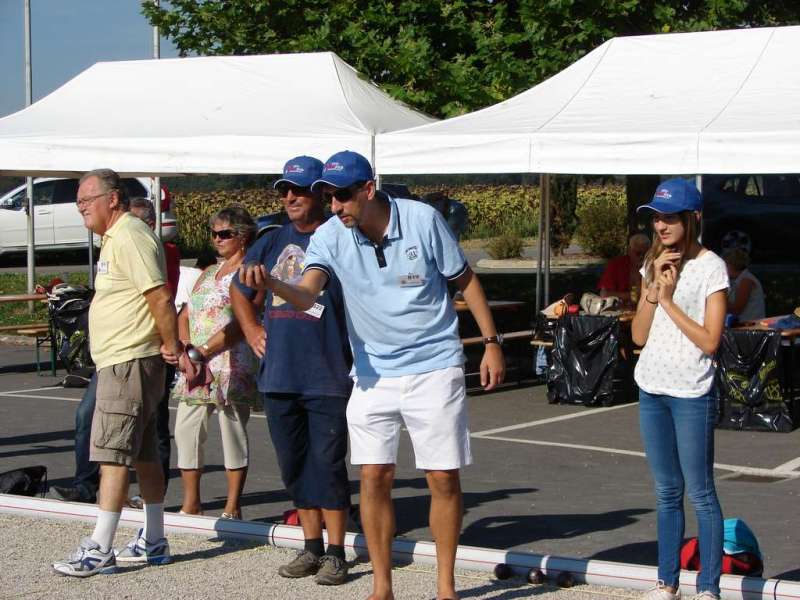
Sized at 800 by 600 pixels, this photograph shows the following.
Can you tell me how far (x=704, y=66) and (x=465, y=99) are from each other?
148 inches

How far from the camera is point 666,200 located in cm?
499

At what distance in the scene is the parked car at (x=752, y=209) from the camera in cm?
2461

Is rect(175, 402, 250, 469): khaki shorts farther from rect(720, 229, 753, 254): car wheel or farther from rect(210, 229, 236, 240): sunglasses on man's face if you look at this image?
rect(720, 229, 753, 254): car wheel

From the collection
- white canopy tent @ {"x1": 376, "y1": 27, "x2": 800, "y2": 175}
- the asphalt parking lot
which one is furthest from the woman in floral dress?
white canopy tent @ {"x1": 376, "y1": 27, "x2": 800, "y2": 175}

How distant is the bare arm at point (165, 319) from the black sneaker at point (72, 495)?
6.13 ft

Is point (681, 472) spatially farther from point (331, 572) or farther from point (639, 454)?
point (639, 454)

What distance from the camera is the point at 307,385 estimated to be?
580cm

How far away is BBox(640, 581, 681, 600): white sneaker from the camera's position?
16.6 ft

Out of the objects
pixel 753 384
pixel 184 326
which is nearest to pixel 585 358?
pixel 753 384

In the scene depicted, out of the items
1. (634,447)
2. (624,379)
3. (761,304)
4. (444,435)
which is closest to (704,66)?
(761,304)

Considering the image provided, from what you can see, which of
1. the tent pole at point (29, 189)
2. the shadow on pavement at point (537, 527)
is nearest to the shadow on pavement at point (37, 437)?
the shadow on pavement at point (537, 527)

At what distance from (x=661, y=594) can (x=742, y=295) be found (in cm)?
683

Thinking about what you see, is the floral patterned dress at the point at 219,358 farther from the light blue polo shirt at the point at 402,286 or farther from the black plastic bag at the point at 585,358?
the black plastic bag at the point at 585,358

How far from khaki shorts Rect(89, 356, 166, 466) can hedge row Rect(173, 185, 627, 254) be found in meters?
26.1
